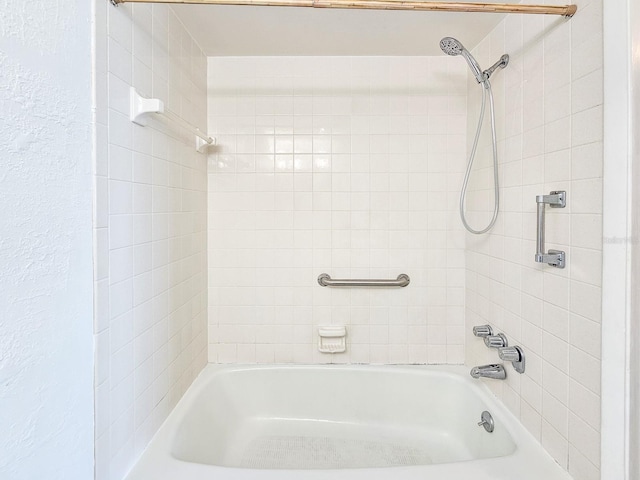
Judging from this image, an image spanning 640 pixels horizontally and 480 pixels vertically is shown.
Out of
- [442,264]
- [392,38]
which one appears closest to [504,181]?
[442,264]

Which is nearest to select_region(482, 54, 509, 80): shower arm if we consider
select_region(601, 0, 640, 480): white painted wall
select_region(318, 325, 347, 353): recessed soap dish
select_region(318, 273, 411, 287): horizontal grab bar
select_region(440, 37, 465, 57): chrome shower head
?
select_region(440, 37, 465, 57): chrome shower head

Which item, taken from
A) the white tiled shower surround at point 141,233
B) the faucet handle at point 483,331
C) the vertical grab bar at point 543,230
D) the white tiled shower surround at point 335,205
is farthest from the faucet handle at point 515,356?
the white tiled shower surround at point 141,233

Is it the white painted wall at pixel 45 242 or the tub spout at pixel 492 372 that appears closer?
the white painted wall at pixel 45 242

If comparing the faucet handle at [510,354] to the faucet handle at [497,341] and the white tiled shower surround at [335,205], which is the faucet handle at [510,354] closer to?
the faucet handle at [497,341]

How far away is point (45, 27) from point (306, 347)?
170 centimetres

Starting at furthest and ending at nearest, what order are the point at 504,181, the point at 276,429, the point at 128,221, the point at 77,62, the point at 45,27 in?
1. the point at 276,429
2. the point at 504,181
3. the point at 128,221
4. the point at 77,62
5. the point at 45,27

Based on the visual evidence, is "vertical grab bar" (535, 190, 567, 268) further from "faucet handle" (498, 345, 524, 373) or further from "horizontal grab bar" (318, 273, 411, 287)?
"horizontal grab bar" (318, 273, 411, 287)

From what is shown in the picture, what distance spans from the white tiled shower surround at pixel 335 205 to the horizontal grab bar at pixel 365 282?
5cm

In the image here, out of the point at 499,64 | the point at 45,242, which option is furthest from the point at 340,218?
the point at 45,242

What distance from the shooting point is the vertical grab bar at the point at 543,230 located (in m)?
1.18

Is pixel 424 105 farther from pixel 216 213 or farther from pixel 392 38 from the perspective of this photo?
pixel 216 213

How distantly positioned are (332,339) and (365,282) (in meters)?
0.35

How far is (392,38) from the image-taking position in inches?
70.1

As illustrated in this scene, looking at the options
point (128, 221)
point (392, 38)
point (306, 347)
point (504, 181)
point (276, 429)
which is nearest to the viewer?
point (128, 221)
